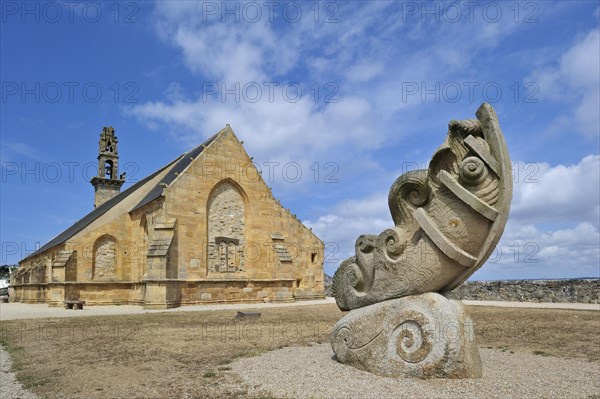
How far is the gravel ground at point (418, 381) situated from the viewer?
4926mm

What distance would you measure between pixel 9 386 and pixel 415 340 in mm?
5138

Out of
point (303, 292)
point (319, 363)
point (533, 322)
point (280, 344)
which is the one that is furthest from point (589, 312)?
point (303, 292)

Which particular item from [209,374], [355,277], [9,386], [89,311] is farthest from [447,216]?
[89,311]

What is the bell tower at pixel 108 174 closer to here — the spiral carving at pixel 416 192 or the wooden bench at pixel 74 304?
the wooden bench at pixel 74 304

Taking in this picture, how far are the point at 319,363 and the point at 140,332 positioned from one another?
6.50 m

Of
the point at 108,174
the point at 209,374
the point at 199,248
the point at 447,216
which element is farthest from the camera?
the point at 108,174

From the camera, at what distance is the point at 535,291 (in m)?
22.2

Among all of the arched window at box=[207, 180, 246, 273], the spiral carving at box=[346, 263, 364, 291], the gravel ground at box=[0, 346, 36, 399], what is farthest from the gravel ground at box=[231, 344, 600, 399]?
the arched window at box=[207, 180, 246, 273]

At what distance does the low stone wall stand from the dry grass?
7.02 metres

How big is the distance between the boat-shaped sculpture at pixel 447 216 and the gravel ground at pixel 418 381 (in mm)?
1188

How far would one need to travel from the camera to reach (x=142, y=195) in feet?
101

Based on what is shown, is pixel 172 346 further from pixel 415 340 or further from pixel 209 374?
pixel 415 340

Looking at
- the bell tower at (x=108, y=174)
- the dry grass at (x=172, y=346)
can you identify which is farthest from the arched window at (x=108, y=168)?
the dry grass at (x=172, y=346)

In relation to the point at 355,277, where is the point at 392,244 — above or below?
above
